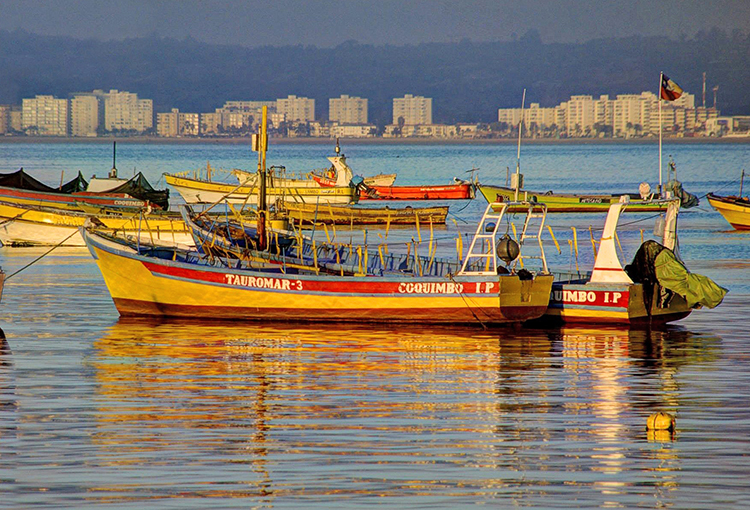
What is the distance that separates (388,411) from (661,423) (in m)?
4.01

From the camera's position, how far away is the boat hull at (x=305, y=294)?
25.6 metres

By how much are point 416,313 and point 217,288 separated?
15.5 feet

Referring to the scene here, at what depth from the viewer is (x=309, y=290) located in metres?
26.6

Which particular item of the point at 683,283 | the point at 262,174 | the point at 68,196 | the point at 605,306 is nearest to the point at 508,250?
the point at 605,306

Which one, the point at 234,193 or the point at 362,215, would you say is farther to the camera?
the point at 234,193

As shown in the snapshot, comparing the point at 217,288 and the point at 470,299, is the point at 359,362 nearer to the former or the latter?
the point at 470,299

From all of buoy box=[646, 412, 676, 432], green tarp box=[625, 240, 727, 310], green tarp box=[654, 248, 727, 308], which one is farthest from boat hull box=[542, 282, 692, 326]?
buoy box=[646, 412, 676, 432]

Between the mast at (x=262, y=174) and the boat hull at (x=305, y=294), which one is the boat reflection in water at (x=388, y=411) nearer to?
the boat hull at (x=305, y=294)

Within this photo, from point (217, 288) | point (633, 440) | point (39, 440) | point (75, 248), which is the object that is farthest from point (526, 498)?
point (75, 248)

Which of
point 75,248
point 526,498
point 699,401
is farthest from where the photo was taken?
point 75,248

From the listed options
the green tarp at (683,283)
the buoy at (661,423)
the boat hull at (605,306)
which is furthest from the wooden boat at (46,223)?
the buoy at (661,423)

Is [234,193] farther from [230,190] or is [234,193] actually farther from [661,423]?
[661,423]

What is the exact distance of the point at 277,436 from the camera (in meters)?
15.7

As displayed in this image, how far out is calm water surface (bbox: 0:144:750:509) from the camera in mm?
13234
